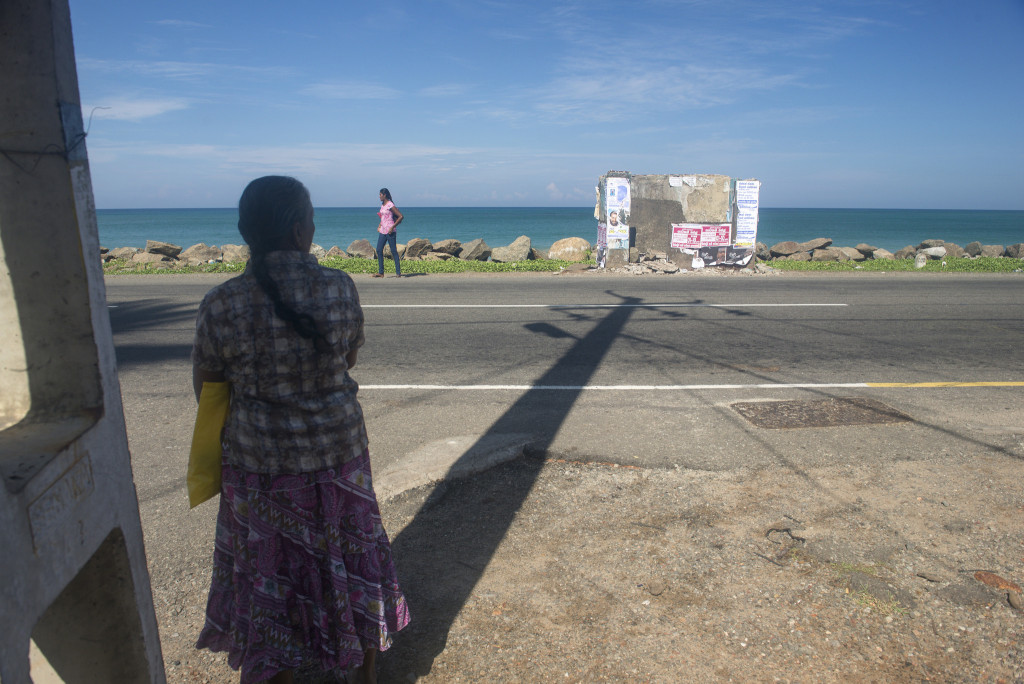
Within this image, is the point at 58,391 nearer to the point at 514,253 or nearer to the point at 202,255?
the point at 514,253

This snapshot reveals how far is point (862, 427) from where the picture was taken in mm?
4992

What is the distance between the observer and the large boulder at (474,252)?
61.9 feet

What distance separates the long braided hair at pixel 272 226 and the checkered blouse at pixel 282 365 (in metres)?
0.02

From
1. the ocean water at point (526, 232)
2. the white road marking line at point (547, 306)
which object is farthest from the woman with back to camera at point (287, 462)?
the ocean water at point (526, 232)

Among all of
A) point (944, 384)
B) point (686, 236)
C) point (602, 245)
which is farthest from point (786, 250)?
point (944, 384)

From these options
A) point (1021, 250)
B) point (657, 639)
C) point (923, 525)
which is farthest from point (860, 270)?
point (657, 639)

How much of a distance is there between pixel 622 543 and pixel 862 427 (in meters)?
2.58

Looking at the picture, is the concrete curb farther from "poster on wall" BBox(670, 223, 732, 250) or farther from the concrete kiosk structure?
"poster on wall" BBox(670, 223, 732, 250)

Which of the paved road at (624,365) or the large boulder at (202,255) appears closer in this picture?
the paved road at (624,365)

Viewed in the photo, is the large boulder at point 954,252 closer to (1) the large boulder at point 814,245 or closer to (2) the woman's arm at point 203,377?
(1) the large boulder at point 814,245

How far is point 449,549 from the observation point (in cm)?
346

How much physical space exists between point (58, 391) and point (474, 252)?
57.2 ft

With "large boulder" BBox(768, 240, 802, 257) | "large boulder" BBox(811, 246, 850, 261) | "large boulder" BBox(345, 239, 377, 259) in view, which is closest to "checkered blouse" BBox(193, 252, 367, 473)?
"large boulder" BBox(345, 239, 377, 259)

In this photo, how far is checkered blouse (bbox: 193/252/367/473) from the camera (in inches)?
82.3
